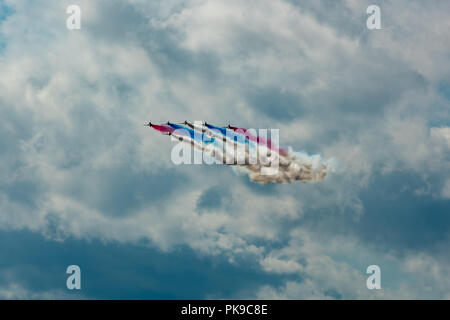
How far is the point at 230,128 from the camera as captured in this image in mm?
193625

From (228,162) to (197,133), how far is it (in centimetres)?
1828
